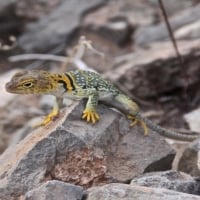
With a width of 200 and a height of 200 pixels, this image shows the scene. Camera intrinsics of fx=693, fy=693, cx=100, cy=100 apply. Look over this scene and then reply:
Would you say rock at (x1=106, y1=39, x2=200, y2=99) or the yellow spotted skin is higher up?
rock at (x1=106, y1=39, x2=200, y2=99)

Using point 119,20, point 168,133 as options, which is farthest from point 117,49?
point 168,133

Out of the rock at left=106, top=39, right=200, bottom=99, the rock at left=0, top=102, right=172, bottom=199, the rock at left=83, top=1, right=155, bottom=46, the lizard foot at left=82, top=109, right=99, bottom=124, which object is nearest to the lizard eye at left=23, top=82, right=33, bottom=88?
the rock at left=0, top=102, right=172, bottom=199

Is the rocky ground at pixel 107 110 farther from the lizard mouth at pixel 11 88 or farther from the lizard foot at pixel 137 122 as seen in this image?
the lizard mouth at pixel 11 88

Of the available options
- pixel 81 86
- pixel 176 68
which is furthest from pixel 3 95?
pixel 81 86

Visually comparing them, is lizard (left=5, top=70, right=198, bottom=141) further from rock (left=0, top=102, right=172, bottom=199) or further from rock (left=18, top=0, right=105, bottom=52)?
rock (left=18, top=0, right=105, bottom=52)

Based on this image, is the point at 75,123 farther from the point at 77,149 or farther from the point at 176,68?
the point at 176,68

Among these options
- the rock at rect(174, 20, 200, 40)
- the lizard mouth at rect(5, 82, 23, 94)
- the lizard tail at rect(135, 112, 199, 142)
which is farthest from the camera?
the rock at rect(174, 20, 200, 40)

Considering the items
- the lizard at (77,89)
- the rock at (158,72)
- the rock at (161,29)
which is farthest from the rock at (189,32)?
the lizard at (77,89)

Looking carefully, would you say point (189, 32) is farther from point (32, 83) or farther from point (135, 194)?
point (135, 194)
